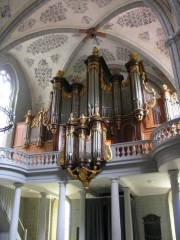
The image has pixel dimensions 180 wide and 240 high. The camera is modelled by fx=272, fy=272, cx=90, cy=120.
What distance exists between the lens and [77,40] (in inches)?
612

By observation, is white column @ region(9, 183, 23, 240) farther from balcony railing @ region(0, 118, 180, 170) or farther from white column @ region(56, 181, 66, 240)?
white column @ region(56, 181, 66, 240)

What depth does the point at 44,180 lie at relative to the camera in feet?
38.2

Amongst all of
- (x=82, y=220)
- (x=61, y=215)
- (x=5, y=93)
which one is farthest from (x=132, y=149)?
(x=5, y=93)

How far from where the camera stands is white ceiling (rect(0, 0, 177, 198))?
12523mm

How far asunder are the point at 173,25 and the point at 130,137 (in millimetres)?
5332

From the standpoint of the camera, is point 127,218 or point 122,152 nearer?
point 122,152

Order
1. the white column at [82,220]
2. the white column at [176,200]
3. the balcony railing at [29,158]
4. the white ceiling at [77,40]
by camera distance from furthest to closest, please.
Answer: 1. the white ceiling at [77,40]
2. the white column at [82,220]
3. the balcony railing at [29,158]
4. the white column at [176,200]

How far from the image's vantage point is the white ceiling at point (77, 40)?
12.5 meters

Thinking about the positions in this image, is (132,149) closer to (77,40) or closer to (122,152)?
(122,152)

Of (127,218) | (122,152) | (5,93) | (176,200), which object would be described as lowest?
(127,218)

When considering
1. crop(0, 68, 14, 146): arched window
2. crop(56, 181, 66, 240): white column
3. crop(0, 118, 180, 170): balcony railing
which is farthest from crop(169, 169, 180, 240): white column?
crop(0, 68, 14, 146): arched window

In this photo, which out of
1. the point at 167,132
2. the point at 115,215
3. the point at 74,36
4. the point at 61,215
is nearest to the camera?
the point at 167,132

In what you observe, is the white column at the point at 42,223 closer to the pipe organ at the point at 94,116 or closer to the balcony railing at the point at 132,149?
the pipe organ at the point at 94,116

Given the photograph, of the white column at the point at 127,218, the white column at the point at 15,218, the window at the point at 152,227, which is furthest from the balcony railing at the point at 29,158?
the window at the point at 152,227
